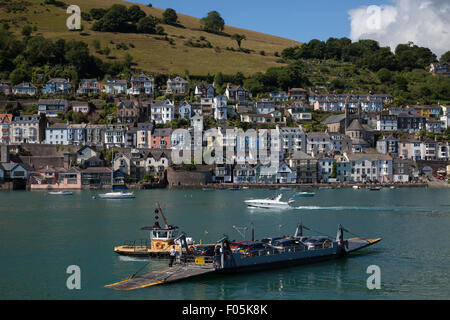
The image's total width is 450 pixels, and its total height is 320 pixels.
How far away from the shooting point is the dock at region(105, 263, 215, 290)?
86.5ft

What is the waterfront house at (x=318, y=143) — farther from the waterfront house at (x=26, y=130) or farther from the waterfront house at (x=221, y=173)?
the waterfront house at (x=26, y=130)

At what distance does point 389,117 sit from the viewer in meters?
128

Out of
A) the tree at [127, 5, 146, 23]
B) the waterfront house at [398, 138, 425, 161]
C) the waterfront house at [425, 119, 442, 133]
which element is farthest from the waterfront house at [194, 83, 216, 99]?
the tree at [127, 5, 146, 23]

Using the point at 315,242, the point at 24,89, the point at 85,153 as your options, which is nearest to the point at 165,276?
the point at 315,242

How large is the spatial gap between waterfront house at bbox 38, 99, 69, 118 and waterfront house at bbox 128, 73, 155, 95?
1694 cm

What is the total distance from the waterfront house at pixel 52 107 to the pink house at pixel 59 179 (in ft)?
75.7

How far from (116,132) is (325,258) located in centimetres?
8635

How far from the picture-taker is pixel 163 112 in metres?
121

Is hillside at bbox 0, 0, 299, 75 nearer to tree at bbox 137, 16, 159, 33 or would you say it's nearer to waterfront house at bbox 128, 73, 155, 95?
tree at bbox 137, 16, 159, 33

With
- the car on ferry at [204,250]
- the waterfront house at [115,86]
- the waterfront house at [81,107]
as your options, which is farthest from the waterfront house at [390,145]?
the car on ferry at [204,250]

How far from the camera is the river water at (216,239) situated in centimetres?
2617

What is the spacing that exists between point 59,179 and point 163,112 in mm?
29022
